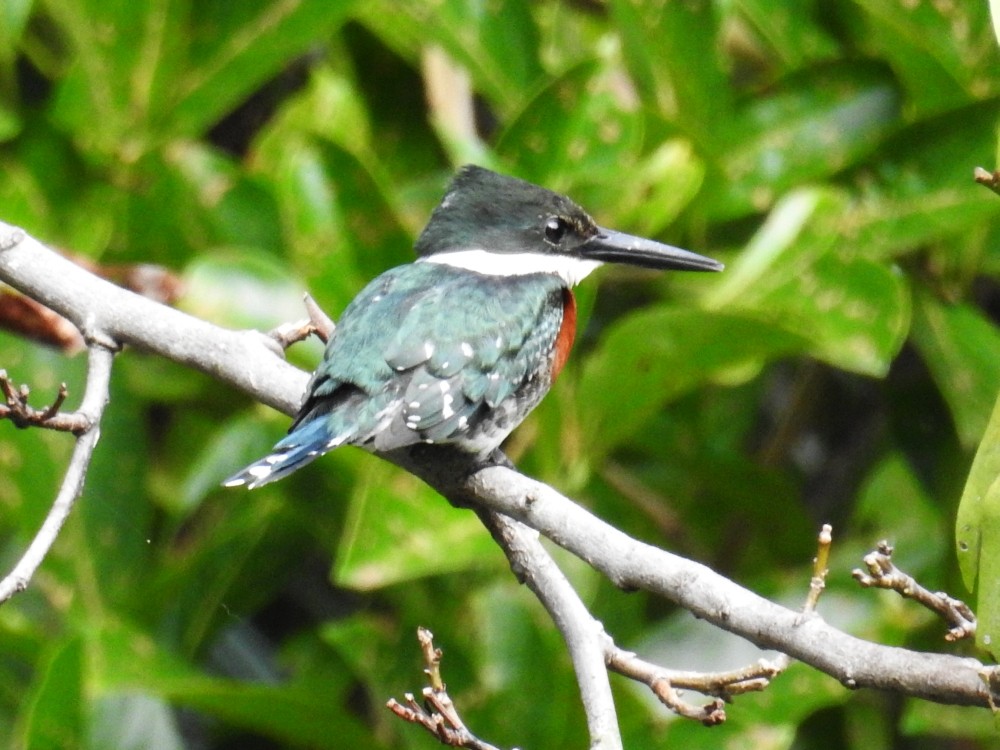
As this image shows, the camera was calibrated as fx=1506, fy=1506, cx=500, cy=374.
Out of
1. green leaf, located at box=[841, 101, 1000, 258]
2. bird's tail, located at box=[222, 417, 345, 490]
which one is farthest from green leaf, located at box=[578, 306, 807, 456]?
bird's tail, located at box=[222, 417, 345, 490]

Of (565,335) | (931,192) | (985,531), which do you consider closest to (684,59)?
(931,192)

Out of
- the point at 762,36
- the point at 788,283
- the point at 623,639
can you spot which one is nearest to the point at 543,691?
the point at 623,639

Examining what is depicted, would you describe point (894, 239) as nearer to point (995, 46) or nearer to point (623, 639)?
point (995, 46)

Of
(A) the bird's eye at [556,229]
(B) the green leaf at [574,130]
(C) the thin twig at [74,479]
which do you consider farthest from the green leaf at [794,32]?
(C) the thin twig at [74,479]

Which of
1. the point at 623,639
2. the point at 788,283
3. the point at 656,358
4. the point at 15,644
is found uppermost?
the point at 788,283

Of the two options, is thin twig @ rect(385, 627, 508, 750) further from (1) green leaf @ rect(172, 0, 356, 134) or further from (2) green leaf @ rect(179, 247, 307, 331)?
(1) green leaf @ rect(172, 0, 356, 134)

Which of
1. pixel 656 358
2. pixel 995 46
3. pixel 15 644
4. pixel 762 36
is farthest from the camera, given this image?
pixel 762 36

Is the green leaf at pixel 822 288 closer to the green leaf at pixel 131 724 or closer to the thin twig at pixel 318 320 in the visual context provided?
the thin twig at pixel 318 320

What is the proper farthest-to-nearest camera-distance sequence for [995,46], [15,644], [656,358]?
[995,46] < [15,644] < [656,358]
